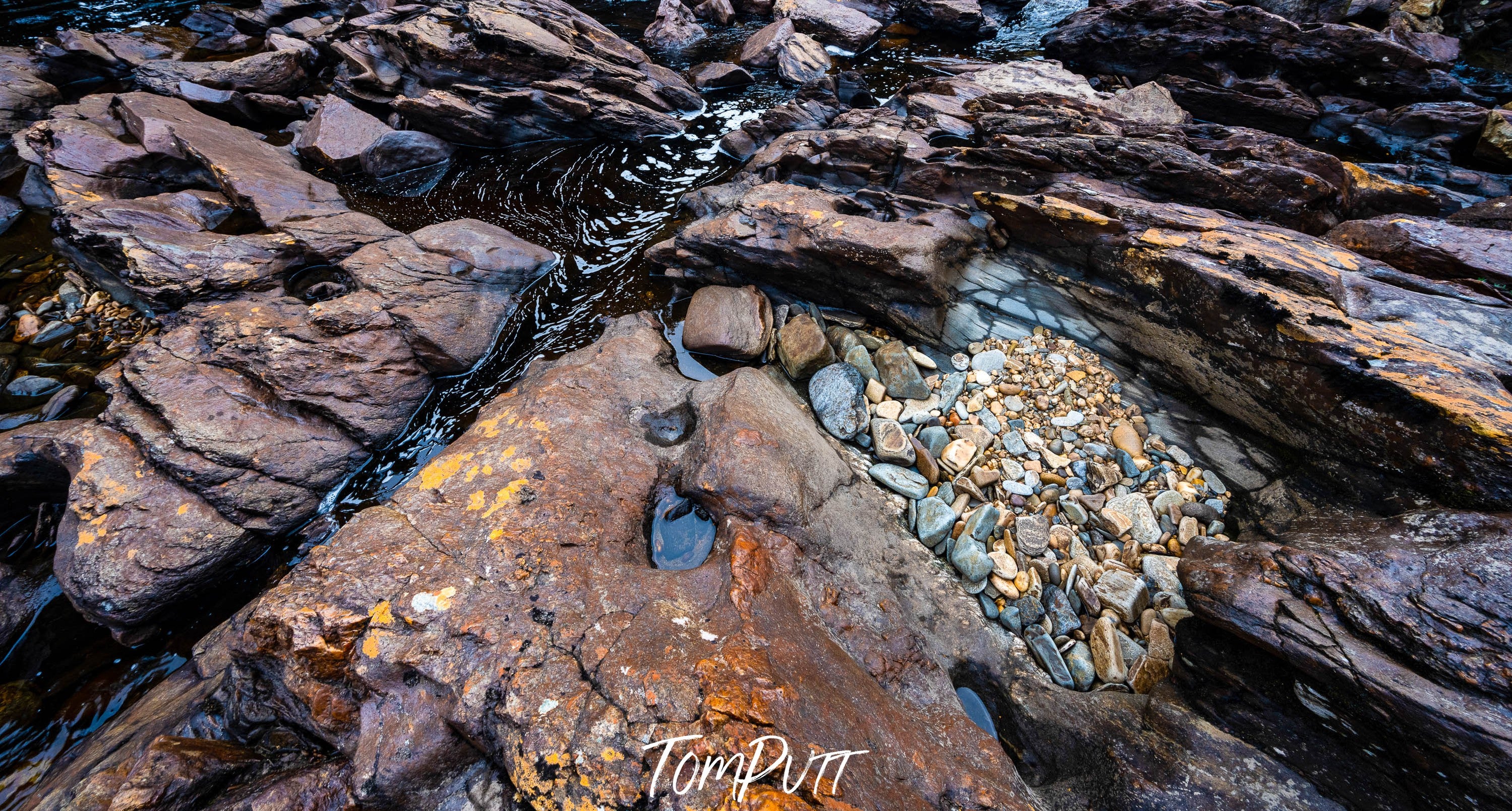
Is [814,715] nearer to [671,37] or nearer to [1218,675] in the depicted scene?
[1218,675]

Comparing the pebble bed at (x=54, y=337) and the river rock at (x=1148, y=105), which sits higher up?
the river rock at (x=1148, y=105)

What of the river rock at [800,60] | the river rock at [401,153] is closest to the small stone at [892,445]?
the river rock at [401,153]

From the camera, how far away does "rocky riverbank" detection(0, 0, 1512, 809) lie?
267 cm

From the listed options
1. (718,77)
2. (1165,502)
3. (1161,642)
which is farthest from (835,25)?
(1161,642)

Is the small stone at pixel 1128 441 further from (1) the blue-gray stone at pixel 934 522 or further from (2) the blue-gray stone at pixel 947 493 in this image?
(1) the blue-gray stone at pixel 934 522

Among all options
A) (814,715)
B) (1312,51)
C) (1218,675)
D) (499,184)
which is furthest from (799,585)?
(1312,51)

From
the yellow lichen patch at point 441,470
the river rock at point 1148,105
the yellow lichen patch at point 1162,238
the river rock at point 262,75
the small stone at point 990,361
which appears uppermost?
the river rock at point 1148,105

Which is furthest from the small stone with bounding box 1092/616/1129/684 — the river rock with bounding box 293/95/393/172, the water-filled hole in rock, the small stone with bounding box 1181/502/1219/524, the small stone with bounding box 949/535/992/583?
the river rock with bounding box 293/95/393/172

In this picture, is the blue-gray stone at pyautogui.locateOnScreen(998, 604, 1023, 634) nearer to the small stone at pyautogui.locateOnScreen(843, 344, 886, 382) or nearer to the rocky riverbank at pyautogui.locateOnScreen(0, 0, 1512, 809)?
the rocky riverbank at pyautogui.locateOnScreen(0, 0, 1512, 809)

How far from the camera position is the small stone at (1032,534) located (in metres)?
4.14

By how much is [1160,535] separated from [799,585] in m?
2.98

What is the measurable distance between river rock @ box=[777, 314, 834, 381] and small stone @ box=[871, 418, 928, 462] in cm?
95

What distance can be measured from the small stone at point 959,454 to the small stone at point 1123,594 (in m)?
1.27

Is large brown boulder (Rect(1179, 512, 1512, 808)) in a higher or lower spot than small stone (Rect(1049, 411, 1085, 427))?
higher
